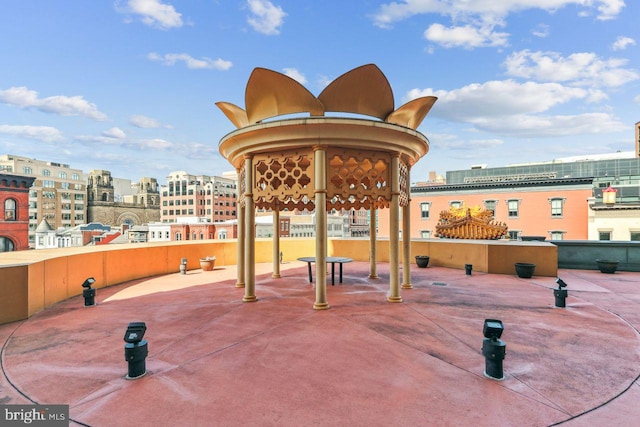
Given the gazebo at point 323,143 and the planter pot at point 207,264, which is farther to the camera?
the planter pot at point 207,264

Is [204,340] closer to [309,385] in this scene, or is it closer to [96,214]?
[309,385]

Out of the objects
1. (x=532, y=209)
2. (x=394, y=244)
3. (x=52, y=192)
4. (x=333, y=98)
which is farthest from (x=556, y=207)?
Answer: (x=52, y=192)

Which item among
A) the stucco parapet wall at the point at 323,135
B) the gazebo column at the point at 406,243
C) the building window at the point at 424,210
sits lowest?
the gazebo column at the point at 406,243

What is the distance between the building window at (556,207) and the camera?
127ft

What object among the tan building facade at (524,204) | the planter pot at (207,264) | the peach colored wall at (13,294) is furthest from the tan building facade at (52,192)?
the peach colored wall at (13,294)

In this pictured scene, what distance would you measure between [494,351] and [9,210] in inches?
2464

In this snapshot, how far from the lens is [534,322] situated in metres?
7.15

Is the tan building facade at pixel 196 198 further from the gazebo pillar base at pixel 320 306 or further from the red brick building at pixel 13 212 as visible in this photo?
the gazebo pillar base at pixel 320 306

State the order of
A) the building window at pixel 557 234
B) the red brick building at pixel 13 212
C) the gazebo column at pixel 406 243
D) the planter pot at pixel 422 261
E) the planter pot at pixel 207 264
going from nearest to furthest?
1. the gazebo column at pixel 406 243
2. the planter pot at pixel 207 264
3. the planter pot at pixel 422 261
4. the building window at pixel 557 234
5. the red brick building at pixel 13 212

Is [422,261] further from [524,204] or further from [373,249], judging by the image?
[524,204]

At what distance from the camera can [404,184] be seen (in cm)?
988

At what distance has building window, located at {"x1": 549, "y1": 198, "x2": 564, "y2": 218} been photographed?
38.7 meters

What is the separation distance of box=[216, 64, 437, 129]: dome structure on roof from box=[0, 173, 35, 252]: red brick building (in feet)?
179

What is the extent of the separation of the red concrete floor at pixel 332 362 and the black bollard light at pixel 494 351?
14 cm
